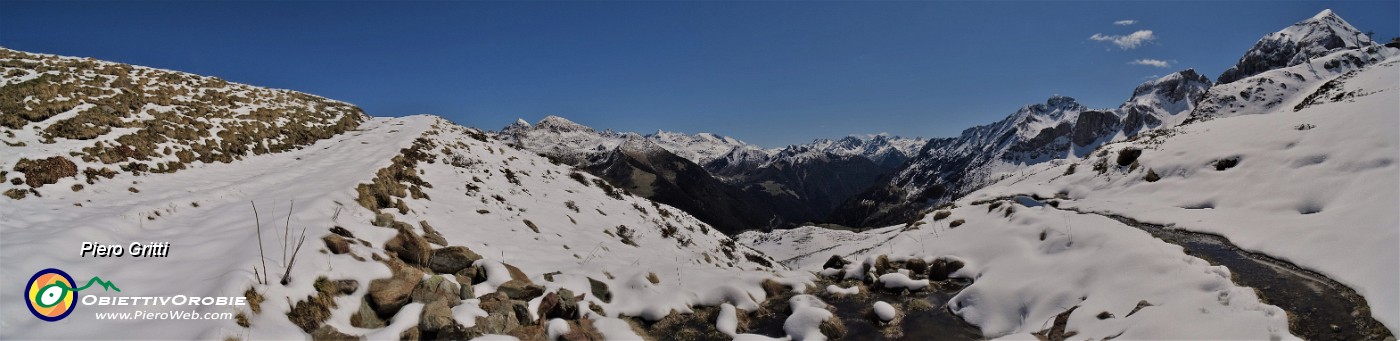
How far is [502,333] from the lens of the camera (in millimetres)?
8938

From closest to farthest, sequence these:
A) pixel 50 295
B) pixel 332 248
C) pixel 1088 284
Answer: pixel 50 295
pixel 332 248
pixel 1088 284

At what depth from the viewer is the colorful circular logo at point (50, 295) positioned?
6957 millimetres

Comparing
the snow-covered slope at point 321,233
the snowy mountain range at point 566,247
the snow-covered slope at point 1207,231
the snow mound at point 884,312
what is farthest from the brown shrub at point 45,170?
the snow-covered slope at point 1207,231

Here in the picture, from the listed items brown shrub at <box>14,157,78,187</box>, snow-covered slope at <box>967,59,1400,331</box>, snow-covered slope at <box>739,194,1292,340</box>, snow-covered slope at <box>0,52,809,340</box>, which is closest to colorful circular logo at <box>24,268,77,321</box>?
snow-covered slope at <box>0,52,809,340</box>

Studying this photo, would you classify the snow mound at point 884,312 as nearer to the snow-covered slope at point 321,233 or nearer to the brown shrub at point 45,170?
the snow-covered slope at point 321,233

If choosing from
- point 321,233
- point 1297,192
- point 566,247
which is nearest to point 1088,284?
→ point 1297,192

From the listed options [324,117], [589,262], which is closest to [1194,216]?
[589,262]

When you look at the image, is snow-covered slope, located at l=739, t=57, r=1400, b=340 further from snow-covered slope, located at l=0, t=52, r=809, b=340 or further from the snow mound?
snow-covered slope, located at l=0, t=52, r=809, b=340

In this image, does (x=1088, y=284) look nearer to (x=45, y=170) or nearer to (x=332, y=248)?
(x=332, y=248)

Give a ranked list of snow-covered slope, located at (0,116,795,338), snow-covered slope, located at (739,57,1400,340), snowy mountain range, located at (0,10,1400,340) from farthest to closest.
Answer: snow-covered slope, located at (739,57,1400,340) → snowy mountain range, located at (0,10,1400,340) → snow-covered slope, located at (0,116,795,338)

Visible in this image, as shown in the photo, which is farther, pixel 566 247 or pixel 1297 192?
pixel 566 247

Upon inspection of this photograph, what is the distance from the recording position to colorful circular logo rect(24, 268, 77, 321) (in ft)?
22.8

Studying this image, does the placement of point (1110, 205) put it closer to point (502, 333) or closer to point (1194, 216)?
point (1194, 216)

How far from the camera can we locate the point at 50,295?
7.27 metres
